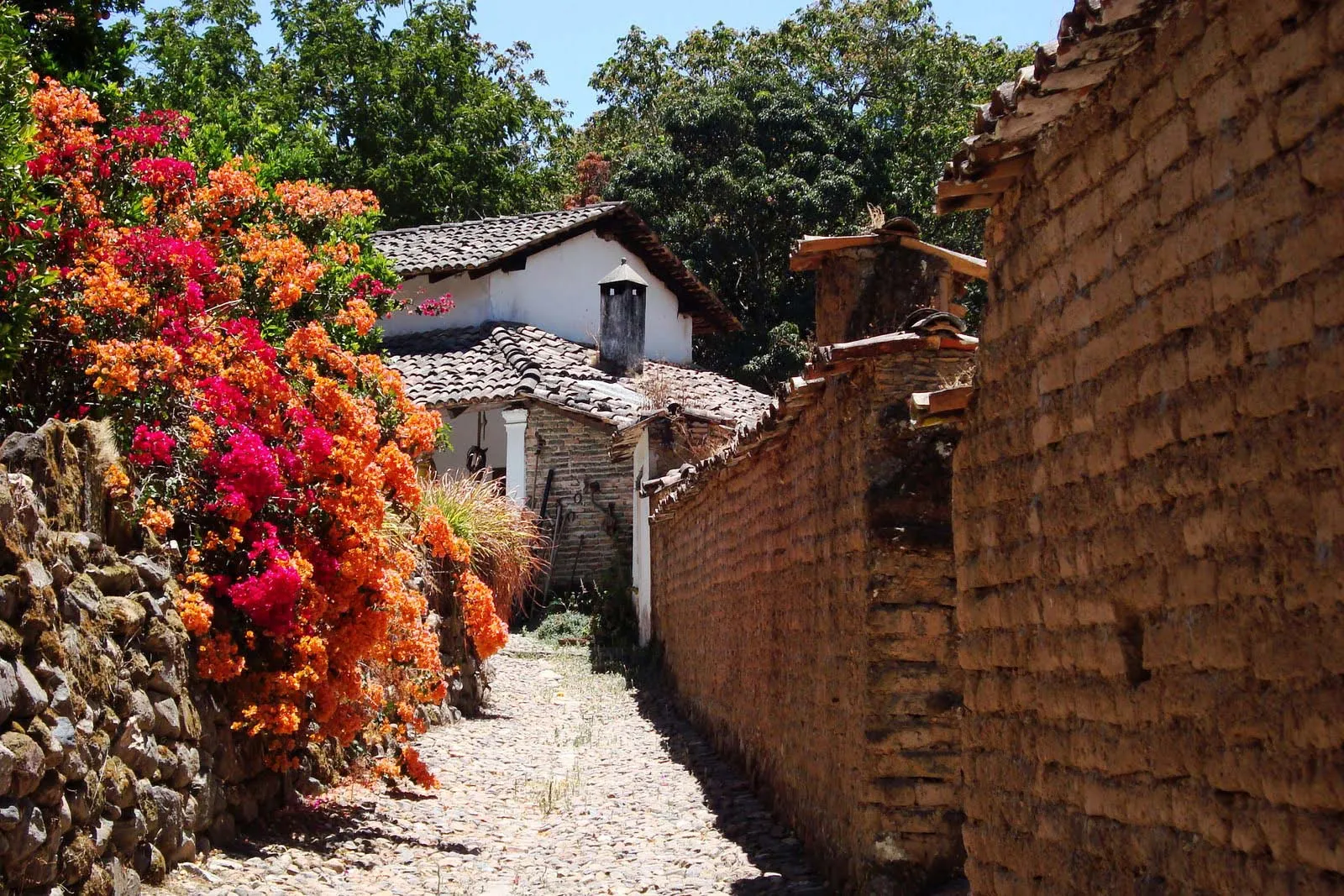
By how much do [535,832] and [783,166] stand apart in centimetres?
2335

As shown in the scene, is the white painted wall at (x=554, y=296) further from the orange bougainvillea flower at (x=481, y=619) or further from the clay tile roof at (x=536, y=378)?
the orange bougainvillea flower at (x=481, y=619)

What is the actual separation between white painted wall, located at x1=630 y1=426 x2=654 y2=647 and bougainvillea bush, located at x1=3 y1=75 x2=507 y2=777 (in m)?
8.89

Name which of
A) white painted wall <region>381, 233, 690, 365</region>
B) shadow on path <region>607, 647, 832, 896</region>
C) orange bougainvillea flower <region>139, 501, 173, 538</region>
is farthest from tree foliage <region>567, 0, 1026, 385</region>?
orange bougainvillea flower <region>139, 501, 173, 538</region>

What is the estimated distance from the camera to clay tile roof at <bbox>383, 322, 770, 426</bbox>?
72.4 ft

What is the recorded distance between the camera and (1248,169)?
3.01 meters

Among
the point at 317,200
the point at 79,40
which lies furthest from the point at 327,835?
the point at 79,40

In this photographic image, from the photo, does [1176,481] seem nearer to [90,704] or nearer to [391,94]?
[90,704]

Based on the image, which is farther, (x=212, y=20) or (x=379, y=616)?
(x=212, y=20)

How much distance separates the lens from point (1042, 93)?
390cm

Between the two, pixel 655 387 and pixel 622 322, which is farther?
pixel 622 322

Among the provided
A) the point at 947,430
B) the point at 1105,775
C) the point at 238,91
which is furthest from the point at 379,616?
the point at 238,91

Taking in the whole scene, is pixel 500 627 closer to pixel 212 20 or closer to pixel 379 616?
pixel 379 616

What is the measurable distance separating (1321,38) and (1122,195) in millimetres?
989

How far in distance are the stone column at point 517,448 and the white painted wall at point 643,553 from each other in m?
2.87
